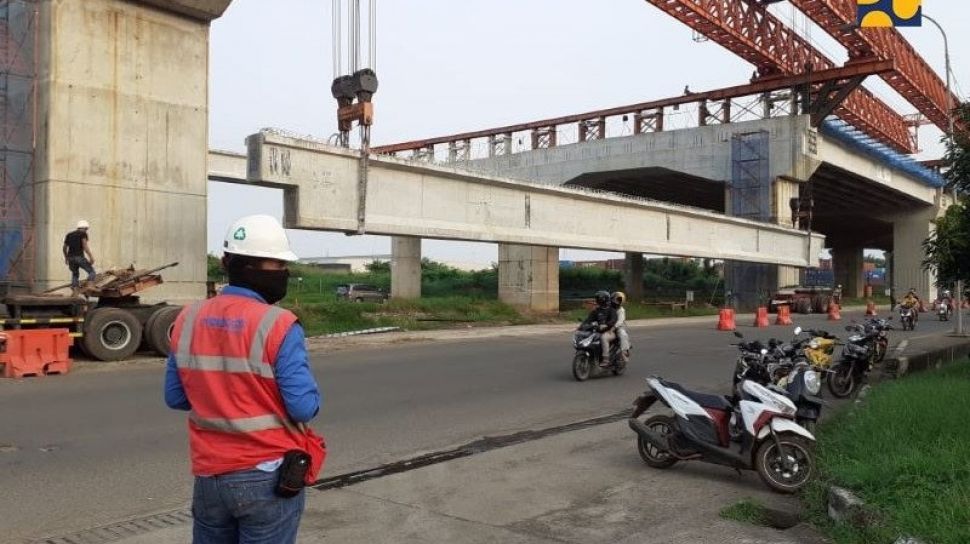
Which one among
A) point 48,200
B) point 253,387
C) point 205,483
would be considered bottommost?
point 205,483

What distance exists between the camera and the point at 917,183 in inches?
2263

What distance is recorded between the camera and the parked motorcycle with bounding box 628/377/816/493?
6570mm

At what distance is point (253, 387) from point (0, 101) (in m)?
18.1

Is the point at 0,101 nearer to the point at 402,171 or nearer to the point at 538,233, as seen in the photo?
the point at 402,171

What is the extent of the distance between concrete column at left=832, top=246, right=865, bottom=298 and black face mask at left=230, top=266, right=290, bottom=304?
291 feet

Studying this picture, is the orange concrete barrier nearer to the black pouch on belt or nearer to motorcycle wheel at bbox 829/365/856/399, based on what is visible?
the black pouch on belt

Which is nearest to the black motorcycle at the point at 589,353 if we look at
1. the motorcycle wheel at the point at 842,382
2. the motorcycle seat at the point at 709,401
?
the motorcycle wheel at the point at 842,382

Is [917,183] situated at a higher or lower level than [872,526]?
higher

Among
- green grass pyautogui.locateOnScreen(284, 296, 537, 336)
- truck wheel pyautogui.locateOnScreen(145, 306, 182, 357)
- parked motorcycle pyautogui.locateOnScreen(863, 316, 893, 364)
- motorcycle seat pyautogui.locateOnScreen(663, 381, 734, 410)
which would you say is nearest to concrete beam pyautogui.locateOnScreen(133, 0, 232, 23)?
truck wheel pyautogui.locateOnScreen(145, 306, 182, 357)

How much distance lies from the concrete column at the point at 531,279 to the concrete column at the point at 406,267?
6.75 m

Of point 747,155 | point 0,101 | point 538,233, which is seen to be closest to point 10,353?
point 0,101

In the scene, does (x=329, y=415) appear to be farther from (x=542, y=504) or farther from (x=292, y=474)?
(x=292, y=474)

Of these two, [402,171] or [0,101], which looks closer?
[0,101]

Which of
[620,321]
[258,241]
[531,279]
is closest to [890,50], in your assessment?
[531,279]
